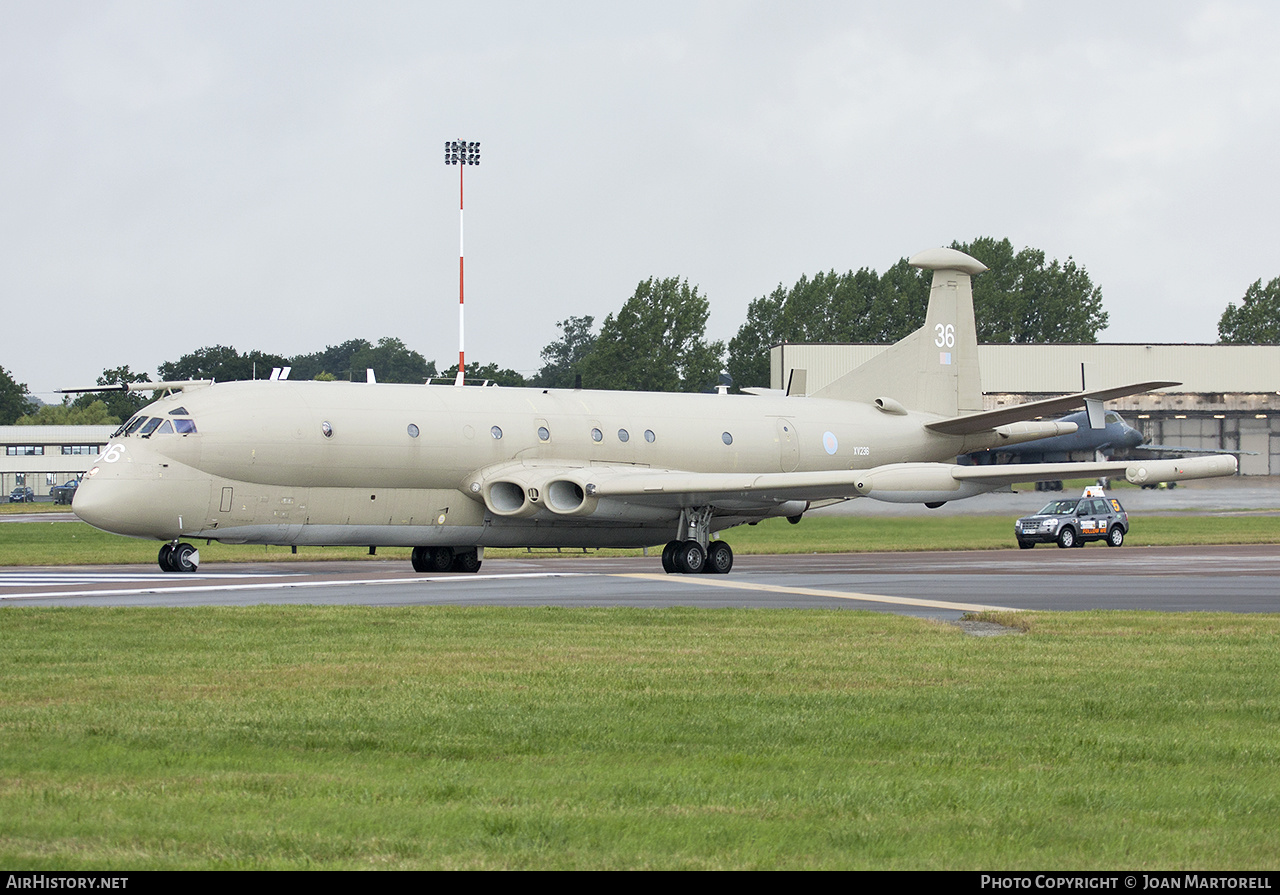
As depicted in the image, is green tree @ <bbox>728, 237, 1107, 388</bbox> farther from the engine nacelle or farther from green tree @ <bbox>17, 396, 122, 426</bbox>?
the engine nacelle

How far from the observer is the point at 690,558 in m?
26.8

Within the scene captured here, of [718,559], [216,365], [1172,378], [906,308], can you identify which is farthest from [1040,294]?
[718,559]

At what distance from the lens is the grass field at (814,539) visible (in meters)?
33.3

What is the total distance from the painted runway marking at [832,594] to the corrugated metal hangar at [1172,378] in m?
54.8

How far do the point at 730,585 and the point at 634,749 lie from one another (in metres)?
14.0

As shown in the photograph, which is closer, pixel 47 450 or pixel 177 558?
pixel 177 558

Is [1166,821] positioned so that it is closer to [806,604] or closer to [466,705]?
[466,705]

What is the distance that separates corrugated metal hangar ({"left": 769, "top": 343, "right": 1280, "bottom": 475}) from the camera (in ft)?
257

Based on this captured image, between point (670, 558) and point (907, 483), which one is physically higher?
point (907, 483)

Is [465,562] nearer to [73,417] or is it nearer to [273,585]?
[273,585]

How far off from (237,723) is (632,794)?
9.78ft
